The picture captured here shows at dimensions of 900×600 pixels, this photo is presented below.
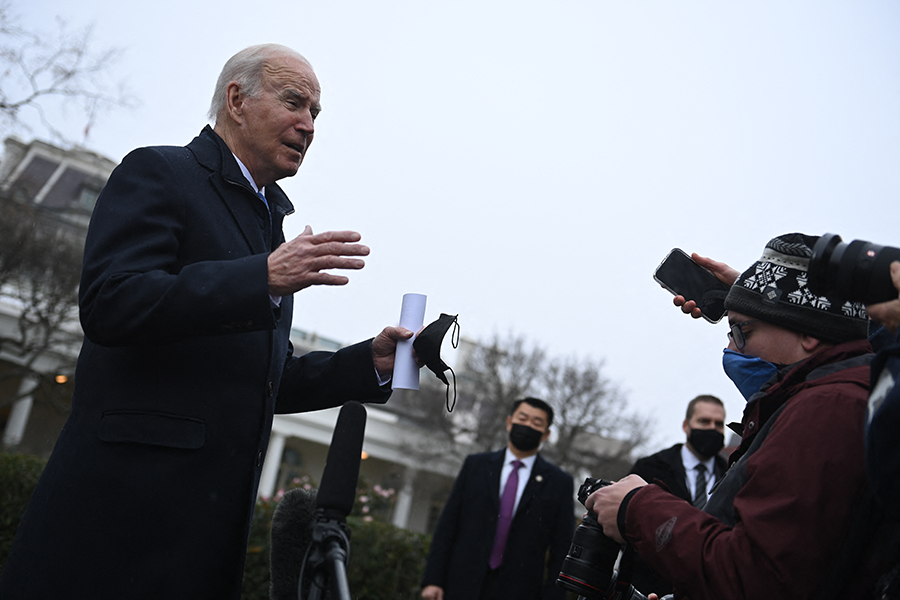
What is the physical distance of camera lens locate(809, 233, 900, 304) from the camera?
Answer: 1738 mm

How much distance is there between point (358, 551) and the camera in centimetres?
762

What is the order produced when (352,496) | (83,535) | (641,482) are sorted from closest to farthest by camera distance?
(352,496), (83,535), (641,482)

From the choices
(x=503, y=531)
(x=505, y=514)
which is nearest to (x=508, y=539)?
(x=503, y=531)

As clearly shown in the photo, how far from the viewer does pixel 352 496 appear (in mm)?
1690

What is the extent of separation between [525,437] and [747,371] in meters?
4.54

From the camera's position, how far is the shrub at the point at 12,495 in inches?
282

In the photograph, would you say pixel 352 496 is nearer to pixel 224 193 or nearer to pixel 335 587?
pixel 335 587

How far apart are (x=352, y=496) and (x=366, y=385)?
3.91ft

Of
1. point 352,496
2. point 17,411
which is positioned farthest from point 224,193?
point 17,411

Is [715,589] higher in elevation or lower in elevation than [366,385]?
lower

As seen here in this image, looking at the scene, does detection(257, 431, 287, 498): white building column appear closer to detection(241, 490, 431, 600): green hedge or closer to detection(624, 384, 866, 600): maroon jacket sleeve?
detection(241, 490, 431, 600): green hedge

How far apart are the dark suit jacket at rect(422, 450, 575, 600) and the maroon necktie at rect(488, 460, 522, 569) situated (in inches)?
2.2

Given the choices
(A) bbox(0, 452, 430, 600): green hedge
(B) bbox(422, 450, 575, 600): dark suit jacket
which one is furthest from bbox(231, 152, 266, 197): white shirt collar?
(A) bbox(0, 452, 430, 600): green hedge

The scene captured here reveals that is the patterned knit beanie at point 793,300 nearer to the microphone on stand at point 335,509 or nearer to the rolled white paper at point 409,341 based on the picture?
the rolled white paper at point 409,341
